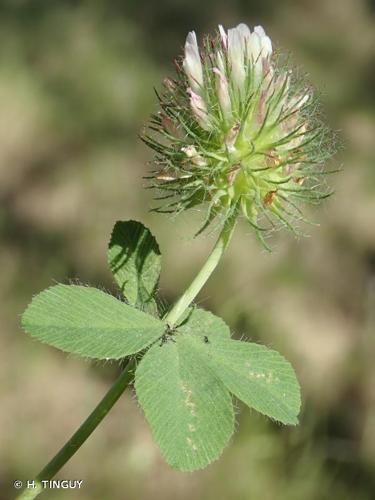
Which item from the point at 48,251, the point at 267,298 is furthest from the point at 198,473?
the point at 48,251

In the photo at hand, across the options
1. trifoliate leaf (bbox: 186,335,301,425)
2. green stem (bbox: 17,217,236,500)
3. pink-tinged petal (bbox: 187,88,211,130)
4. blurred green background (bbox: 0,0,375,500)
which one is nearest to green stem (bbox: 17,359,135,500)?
green stem (bbox: 17,217,236,500)

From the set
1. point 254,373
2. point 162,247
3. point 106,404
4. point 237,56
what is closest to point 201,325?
point 254,373

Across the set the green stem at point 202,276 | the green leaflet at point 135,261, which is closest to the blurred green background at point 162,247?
the green leaflet at point 135,261

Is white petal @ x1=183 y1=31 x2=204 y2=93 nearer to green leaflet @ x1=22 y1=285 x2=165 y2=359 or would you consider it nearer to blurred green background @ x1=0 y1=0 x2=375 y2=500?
green leaflet @ x1=22 y1=285 x2=165 y2=359

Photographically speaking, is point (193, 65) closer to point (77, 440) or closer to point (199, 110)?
point (199, 110)

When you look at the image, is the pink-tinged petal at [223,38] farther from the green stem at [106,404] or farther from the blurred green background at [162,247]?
the blurred green background at [162,247]
